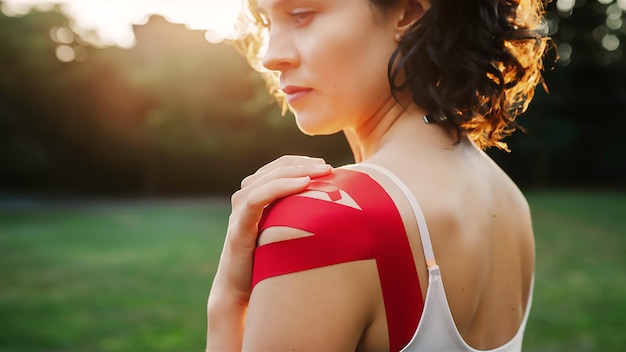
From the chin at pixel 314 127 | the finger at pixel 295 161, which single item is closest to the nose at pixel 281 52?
the chin at pixel 314 127

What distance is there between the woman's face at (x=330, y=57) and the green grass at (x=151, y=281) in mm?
4969

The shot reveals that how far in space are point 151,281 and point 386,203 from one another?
789 centimetres

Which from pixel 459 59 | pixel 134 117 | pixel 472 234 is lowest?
pixel 472 234

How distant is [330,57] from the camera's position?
1.27 m

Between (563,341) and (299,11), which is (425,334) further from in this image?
(563,341)

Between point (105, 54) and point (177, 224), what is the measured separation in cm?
789

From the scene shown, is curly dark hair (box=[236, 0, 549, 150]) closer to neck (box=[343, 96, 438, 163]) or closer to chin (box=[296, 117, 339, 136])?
neck (box=[343, 96, 438, 163])

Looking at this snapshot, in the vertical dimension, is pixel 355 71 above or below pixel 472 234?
above

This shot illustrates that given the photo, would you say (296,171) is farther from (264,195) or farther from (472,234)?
(472,234)

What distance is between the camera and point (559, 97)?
77.9ft

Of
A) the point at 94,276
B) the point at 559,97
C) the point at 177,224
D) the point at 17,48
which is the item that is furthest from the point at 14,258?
the point at 559,97

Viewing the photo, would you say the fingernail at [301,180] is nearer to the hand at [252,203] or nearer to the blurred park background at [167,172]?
the hand at [252,203]

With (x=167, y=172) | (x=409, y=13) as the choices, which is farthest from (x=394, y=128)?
(x=167, y=172)

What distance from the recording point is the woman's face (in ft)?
4.11
